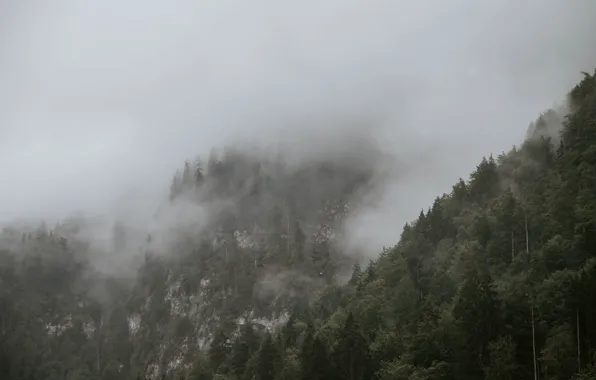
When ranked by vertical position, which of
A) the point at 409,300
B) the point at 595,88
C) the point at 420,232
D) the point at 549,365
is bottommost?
the point at 549,365

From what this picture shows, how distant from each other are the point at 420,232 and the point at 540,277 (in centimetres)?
4801

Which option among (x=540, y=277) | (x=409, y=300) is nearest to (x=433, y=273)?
(x=409, y=300)

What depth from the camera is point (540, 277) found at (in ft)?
295

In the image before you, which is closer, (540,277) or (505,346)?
(505,346)

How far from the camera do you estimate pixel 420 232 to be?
137m

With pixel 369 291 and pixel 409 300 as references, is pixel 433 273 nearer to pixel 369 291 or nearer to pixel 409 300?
pixel 409 300

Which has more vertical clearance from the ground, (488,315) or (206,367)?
(206,367)

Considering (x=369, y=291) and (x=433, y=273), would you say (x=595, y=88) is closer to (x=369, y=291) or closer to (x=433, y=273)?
(x=433, y=273)

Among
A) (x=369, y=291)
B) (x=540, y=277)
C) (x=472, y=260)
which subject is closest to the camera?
(x=540, y=277)

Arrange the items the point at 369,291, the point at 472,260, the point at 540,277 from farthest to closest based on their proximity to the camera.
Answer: the point at 369,291 < the point at 472,260 < the point at 540,277

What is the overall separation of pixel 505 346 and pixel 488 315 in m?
A: 5.45

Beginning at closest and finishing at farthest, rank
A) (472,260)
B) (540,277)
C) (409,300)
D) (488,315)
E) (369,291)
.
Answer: (488,315) < (540,277) < (472,260) < (409,300) < (369,291)

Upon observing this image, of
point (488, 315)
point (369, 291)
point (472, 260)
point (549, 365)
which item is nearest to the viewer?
point (549, 365)

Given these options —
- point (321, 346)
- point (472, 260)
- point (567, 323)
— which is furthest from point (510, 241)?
point (321, 346)
